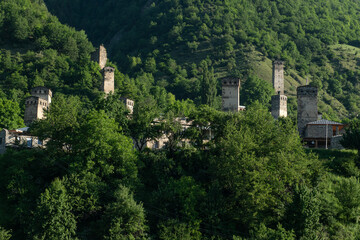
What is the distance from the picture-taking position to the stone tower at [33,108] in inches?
3174

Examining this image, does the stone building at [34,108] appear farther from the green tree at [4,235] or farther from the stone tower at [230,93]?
the green tree at [4,235]

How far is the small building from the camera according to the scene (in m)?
71.9

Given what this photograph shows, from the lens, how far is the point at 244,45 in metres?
163

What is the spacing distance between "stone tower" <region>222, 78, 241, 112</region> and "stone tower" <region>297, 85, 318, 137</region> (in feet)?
30.2

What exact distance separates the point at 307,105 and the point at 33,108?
131 ft

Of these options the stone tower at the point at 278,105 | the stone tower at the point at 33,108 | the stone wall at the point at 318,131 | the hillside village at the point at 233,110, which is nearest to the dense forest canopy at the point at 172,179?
the stone tower at the point at 33,108

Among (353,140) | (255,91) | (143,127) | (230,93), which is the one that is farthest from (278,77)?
(143,127)

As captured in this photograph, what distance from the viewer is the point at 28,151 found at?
57.0 metres

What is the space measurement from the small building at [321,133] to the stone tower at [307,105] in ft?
8.94

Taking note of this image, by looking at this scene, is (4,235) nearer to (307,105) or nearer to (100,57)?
(307,105)

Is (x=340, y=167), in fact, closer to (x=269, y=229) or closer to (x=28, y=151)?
(x=269, y=229)

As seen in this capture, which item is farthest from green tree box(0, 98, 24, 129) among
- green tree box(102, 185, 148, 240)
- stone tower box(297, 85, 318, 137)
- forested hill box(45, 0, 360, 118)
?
forested hill box(45, 0, 360, 118)

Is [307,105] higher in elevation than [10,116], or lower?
higher

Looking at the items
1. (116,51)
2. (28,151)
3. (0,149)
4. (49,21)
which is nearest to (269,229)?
(28,151)
